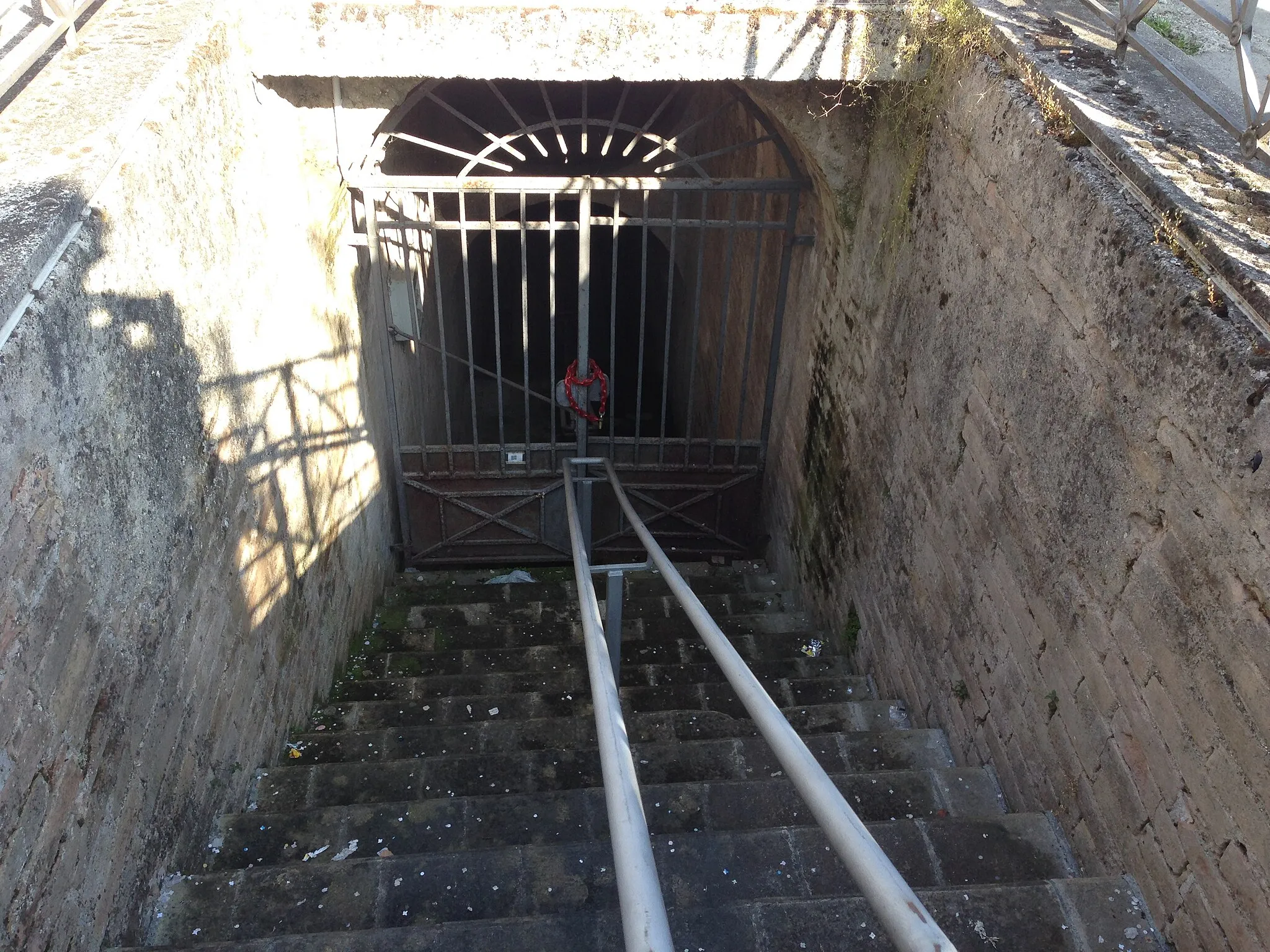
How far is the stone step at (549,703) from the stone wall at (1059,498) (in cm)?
32

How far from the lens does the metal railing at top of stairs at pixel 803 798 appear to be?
1.22 metres

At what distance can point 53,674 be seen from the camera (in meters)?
2.13

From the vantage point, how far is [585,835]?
3.12 meters

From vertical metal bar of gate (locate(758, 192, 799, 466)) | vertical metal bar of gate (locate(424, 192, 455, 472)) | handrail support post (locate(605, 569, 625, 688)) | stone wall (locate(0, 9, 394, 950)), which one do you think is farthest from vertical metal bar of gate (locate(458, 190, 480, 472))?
handrail support post (locate(605, 569, 625, 688))

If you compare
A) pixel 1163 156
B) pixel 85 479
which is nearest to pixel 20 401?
pixel 85 479

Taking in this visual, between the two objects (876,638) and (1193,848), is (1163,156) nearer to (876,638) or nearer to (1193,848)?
(1193,848)

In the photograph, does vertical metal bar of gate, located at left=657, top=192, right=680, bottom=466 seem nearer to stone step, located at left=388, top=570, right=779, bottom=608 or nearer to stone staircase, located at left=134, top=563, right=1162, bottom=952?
stone step, located at left=388, top=570, right=779, bottom=608

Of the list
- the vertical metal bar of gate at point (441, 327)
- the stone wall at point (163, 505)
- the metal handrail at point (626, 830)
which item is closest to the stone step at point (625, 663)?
the stone wall at point (163, 505)

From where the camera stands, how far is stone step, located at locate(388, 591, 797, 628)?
573cm

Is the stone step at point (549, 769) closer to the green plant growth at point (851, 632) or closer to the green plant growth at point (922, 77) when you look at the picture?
the green plant growth at point (851, 632)

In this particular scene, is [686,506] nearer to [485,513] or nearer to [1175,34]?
[485,513]

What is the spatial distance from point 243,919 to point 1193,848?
261 centimetres

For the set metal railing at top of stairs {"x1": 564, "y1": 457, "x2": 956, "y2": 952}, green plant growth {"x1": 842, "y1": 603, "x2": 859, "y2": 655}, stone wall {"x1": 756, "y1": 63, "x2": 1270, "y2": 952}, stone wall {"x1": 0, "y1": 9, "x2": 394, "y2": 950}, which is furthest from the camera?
green plant growth {"x1": 842, "y1": 603, "x2": 859, "y2": 655}

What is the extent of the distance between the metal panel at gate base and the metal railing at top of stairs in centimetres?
325
